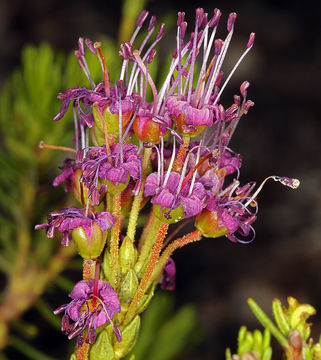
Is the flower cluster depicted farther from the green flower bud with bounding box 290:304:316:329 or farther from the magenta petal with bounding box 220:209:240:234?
the green flower bud with bounding box 290:304:316:329

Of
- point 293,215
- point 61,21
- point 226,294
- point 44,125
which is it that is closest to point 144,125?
point 44,125

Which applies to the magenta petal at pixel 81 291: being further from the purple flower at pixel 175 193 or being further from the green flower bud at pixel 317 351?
the green flower bud at pixel 317 351

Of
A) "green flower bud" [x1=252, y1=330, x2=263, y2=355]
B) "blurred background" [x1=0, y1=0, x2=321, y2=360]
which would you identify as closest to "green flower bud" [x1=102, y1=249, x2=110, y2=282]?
"green flower bud" [x1=252, y1=330, x2=263, y2=355]

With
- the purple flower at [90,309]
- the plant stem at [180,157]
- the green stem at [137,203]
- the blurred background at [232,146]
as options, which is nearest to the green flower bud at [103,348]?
the purple flower at [90,309]

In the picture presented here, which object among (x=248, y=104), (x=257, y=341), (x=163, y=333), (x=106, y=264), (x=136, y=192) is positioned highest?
(x=248, y=104)

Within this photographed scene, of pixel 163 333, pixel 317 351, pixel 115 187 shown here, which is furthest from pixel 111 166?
pixel 163 333

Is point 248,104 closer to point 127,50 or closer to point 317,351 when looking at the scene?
point 127,50
